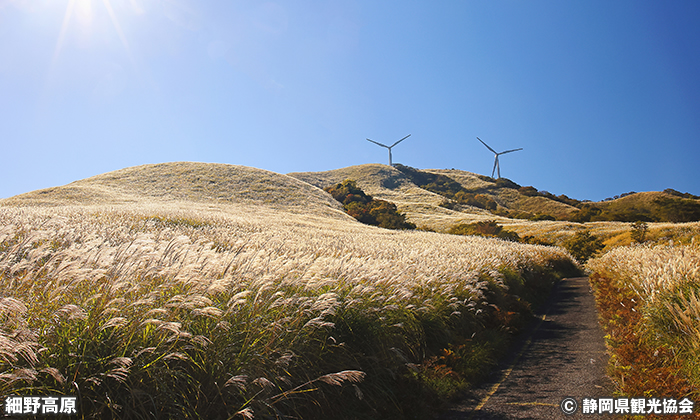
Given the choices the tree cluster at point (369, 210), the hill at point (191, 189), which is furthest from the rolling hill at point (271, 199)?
the tree cluster at point (369, 210)

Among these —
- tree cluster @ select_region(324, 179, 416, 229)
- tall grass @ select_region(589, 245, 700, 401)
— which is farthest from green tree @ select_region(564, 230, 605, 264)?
tall grass @ select_region(589, 245, 700, 401)

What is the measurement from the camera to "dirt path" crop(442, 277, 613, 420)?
5344 millimetres

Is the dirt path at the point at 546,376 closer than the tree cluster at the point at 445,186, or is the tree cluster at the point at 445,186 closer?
the dirt path at the point at 546,376

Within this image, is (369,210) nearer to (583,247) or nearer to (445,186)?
(583,247)

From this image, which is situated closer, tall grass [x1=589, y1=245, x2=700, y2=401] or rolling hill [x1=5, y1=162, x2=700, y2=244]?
tall grass [x1=589, y1=245, x2=700, y2=401]

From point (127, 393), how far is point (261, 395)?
1263 mm

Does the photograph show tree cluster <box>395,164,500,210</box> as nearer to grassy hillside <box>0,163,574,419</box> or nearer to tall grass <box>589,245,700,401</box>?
tall grass <box>589,245,700,401</box>

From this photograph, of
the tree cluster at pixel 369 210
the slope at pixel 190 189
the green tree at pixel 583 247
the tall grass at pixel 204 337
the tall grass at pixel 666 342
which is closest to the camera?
the tall grass at pixel 204 337

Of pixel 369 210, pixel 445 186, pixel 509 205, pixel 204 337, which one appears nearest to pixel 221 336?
pixel 204 337

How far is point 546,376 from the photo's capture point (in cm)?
680

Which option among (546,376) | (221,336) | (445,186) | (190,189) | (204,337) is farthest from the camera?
(445,186)

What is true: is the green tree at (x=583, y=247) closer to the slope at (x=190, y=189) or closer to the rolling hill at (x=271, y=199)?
the rolling hill at (x=271, y=199)

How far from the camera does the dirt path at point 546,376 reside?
17.5ft

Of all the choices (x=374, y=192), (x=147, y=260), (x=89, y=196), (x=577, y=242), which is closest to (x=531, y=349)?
(x=147, y=260)
